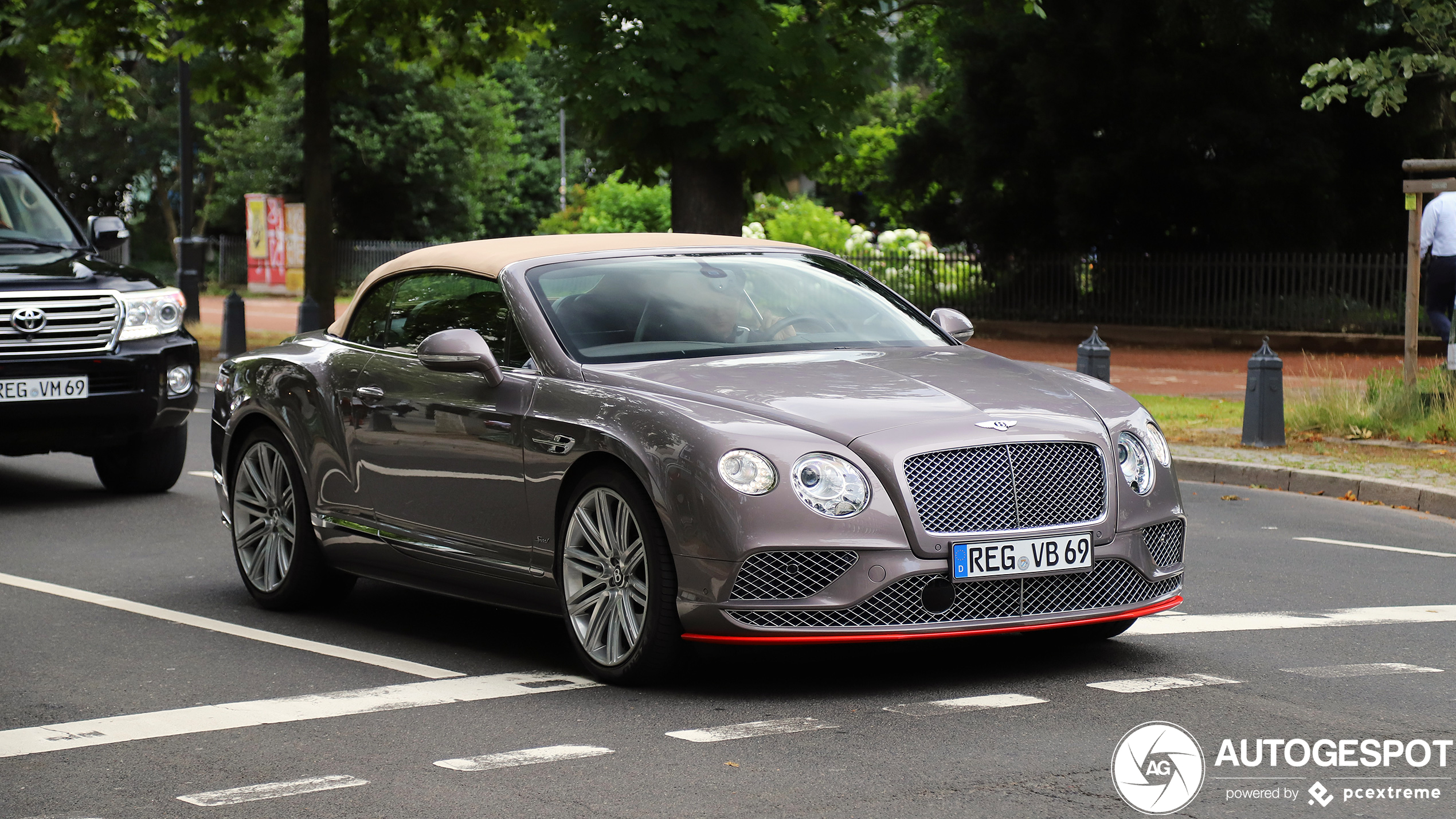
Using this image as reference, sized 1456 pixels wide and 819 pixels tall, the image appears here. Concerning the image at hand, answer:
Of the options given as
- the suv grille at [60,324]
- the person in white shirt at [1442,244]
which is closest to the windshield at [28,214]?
the suv grille at [60,324]

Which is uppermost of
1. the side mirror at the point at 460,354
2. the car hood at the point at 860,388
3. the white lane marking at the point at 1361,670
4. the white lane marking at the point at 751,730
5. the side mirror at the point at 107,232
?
the side mirror at the point at 107,232

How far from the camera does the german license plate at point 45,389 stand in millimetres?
11008

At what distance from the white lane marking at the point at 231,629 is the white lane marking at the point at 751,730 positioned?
1267mm

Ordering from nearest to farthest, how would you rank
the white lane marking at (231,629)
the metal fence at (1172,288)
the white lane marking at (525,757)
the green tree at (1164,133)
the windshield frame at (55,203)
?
the white lane marking at (525,757)
the white lane marking at (231,629)
the windshield frame at (55,203)
the metal fence at (1172,288)
the green tree at (1164,133)

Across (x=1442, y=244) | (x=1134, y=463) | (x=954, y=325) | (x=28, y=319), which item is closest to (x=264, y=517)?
(x=954, y=325)

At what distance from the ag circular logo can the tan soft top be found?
9.07ft

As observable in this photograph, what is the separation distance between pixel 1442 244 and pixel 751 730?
1334 centimetres

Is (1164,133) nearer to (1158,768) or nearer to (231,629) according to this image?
(231,629)

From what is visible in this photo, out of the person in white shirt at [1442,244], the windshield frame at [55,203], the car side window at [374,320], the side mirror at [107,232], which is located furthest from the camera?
the person in white shirt at [1442,244]

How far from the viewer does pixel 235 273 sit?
58438mm

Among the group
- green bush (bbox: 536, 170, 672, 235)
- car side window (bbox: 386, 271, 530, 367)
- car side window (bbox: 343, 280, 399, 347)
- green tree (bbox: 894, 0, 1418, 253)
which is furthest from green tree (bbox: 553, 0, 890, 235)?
green bush (bbox: 536, 170, 672, 235)

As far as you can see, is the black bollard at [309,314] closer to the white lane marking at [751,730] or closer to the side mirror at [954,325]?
the side mirror at [954,325]

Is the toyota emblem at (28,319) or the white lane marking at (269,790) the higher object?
the toyota emblem at (28,319)

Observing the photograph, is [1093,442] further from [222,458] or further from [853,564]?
[222,458]
